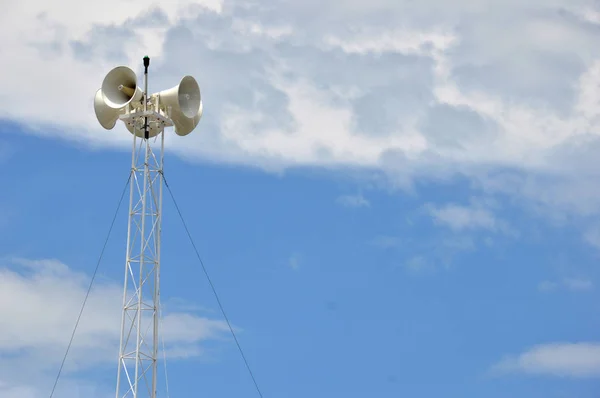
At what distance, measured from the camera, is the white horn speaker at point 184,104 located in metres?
81.2

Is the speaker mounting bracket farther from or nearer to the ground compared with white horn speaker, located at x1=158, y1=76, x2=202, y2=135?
nearer to the ground

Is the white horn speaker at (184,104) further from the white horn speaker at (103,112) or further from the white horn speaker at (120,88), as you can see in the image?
the white horn speaker at (103,112)

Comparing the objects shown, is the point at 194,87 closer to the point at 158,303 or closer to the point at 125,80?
the point at 125,80

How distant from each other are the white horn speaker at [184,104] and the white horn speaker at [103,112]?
2.43 meters

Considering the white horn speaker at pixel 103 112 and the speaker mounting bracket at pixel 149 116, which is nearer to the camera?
the speaker mounting bracket at pixel 149 116

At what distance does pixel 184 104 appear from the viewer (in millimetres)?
82000

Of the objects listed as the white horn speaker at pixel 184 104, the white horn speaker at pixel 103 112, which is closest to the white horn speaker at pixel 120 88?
the white horn speaker at pixel 103 112

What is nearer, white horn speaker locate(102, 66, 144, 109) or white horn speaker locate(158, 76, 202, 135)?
white horn speaker locate(102, 66, 144, 109)

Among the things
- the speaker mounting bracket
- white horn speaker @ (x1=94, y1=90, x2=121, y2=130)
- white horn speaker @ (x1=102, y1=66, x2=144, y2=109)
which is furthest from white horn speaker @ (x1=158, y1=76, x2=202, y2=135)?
white horn speaker @ (x1=94, y1=90, x2=121, y2=130)

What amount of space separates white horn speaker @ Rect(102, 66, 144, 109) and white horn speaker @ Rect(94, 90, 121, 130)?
0.50 metres

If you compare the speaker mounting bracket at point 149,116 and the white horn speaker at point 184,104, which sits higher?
the white horn speaker at point 184,104

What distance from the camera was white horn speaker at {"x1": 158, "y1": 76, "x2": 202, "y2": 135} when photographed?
8125cm

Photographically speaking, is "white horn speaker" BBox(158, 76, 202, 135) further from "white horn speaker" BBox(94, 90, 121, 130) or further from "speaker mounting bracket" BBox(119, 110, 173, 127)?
"white horn speaker" BBox(94, 90, 121, 130)

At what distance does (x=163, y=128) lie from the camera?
268 feet
